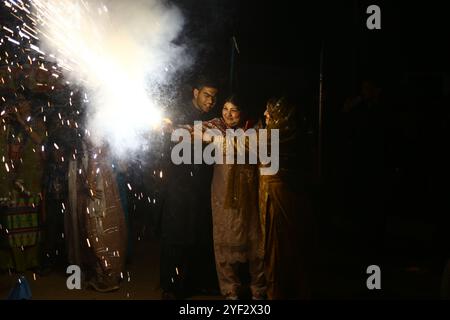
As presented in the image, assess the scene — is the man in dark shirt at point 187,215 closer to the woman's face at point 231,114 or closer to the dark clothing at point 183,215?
the dark clothing at point 183,215

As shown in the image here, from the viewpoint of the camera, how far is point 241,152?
5371mm

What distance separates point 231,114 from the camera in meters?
5.45

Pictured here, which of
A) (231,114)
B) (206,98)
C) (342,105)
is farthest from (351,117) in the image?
(206,98)

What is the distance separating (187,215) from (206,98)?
4.50 feet

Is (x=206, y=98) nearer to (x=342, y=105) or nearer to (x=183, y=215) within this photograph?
(x=183, y=215)

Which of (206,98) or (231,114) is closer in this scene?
(231,114)

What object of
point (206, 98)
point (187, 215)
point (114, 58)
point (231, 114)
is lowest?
point (187, 215)

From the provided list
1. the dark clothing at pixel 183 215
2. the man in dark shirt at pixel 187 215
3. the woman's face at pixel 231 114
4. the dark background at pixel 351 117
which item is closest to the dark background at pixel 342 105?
the dark background at pixel 351 117

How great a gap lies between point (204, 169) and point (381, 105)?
9.05 ft

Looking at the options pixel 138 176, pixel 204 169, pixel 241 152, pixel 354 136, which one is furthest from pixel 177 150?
pixel 138 176
